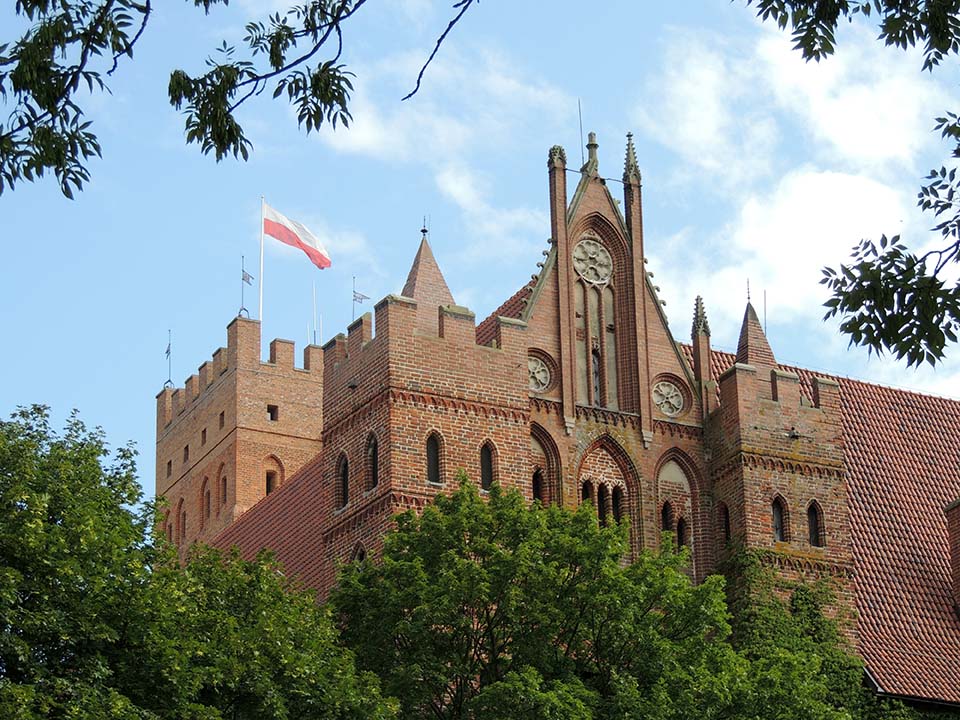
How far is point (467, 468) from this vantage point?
40219 mm

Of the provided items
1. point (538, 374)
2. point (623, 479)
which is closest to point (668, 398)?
point (623, 479)

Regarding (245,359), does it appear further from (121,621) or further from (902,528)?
(121,621)

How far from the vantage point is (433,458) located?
40.2 m

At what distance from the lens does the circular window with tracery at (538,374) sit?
42.3 m

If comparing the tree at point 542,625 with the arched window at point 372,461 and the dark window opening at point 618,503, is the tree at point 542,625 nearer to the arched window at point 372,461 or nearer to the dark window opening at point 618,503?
the arched window at point 372,461

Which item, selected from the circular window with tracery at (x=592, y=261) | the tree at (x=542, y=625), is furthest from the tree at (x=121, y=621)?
the circular window with tracery at (x=592, y=261)

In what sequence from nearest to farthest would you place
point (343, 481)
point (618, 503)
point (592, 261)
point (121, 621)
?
point (121, 621), point (343, 481), point (618, 503), point (592, 261)

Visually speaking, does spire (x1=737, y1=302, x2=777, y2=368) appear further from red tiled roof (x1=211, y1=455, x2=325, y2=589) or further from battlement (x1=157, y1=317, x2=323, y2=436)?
battlement (x1=157, y1=317, x2=323, y2=436)

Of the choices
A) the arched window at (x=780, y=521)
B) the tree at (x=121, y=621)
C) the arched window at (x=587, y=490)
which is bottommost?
the tree at (x=121, y=621)

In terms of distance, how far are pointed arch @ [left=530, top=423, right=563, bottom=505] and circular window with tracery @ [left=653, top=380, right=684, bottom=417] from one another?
284 cm

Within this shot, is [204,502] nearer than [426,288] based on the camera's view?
No

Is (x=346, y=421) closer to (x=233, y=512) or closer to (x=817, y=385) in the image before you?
(x=817, y=385)

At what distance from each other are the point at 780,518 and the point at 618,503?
3244 mm

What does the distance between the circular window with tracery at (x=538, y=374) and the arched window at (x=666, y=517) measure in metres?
3.43
